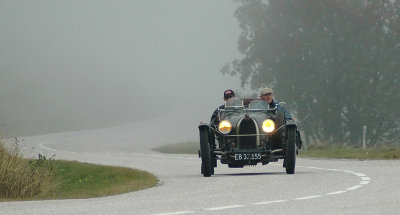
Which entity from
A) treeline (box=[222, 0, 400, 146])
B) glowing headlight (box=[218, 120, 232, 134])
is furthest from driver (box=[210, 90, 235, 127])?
treeline (box=[222, 0, 400, 146])

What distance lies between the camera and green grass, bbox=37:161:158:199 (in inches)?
843

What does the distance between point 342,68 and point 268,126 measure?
24511mm

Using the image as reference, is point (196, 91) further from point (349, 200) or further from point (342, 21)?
point (349, 200)

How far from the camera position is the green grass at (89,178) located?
21406mm

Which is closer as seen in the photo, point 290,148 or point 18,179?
point 18,179

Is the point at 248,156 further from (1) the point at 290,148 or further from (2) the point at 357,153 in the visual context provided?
(2) the point at 357,153

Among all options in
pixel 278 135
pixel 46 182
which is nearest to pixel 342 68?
pixel 278 135

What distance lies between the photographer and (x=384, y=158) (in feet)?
91.8

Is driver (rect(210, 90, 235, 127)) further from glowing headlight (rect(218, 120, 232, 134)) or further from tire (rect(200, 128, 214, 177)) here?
tire (rect(200, 128, 214, 177))

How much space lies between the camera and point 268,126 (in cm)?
2058

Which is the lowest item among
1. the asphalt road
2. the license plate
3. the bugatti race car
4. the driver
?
the asphalt road

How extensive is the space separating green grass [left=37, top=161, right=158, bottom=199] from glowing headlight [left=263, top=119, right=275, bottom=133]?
7.95 feet

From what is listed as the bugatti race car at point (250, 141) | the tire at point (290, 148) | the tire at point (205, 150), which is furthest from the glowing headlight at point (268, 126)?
the tire at point (205, 150)

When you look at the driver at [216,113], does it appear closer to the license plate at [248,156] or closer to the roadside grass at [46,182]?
the license plate at [248,156]
